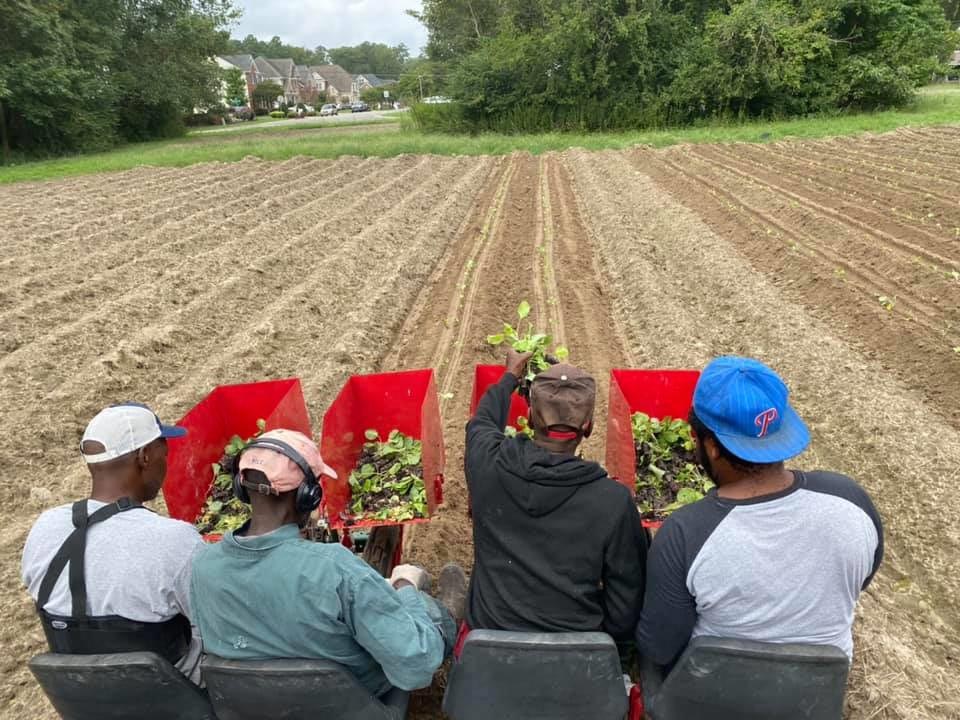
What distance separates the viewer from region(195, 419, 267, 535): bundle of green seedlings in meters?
3.85

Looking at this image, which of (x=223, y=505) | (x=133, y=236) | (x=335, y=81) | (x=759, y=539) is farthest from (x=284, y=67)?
(x=759, y=539)

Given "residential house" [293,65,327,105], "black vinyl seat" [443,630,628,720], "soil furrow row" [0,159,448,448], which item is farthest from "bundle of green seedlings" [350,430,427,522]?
"residential house" [293,65,327,105]

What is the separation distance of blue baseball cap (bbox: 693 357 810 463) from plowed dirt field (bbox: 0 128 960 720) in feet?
6.50

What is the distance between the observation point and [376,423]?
474 cm

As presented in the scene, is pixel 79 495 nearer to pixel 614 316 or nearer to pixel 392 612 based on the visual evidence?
pixel 392 612

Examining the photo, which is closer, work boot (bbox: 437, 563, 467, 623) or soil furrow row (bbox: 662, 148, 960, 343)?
work boot (bbox: 437, 563, 467, 623)

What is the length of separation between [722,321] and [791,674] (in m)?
6.36

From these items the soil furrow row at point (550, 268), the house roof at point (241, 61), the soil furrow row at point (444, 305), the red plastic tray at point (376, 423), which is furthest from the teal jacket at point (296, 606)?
the house roof at point (241, 61)

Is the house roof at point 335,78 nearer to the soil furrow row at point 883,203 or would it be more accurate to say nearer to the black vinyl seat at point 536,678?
the soil furrow row at point 883,203

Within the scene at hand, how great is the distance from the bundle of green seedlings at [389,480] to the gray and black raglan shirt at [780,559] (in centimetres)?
204

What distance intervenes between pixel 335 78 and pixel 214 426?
111147 mm

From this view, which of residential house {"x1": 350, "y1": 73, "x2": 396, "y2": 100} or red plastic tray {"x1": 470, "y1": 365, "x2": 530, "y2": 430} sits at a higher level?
residential house {"x1": 350, "y1": 73, "x2": 396, "y2": 100}

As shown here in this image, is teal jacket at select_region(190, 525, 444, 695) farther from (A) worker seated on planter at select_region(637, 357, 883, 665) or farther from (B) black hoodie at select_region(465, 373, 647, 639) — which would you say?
(A) worker seated on planter at select_region(637, 357, 883, 665)

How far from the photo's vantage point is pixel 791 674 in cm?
197
